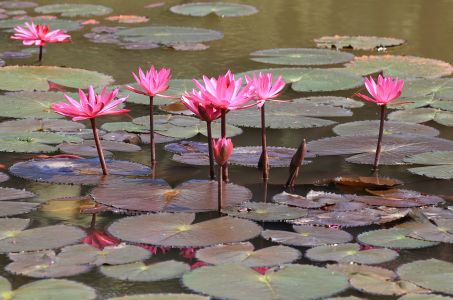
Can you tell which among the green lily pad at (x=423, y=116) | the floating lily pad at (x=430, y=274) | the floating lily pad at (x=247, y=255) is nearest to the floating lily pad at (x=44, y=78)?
the green lily pad at (x=423, y=116)

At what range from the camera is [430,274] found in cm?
253

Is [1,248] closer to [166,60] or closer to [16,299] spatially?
[16,299]

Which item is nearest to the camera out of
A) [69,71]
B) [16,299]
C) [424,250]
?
[16,299]

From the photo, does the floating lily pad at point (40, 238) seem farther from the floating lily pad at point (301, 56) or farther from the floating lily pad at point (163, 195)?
the floating lily pad at point (301, 56)

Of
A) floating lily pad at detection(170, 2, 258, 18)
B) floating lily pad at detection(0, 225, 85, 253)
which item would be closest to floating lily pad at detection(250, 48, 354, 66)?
floating lily pad at detection(170, 2, 258, 18)

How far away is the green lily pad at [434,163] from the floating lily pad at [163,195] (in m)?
0.68

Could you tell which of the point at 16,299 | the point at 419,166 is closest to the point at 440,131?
the point at 419,166

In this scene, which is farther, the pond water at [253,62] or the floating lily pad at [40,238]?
the pond water at [253,62]

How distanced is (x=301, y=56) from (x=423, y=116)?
1.45 m

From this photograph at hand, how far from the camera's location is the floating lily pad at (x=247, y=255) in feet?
8.54

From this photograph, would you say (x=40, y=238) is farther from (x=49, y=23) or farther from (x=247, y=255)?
(x=49, y=23)

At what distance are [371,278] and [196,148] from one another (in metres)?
1.40

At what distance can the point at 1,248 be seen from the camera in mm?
2715

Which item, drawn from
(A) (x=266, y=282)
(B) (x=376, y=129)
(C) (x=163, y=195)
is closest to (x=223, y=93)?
(C) (x=163, y=195)
